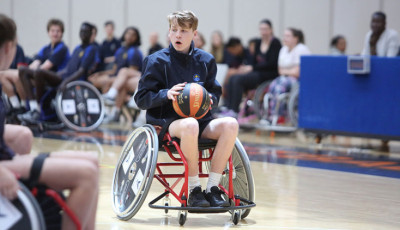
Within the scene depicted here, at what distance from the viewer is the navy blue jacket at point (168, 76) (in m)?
3.79

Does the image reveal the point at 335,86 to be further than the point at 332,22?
No

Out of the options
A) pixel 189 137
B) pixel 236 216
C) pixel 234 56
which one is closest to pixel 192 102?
pixel 189 137

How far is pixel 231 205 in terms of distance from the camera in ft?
12.1

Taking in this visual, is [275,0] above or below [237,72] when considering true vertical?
above

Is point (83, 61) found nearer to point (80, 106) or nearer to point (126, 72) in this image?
point (80, 106)

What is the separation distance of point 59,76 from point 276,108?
2.81 metres

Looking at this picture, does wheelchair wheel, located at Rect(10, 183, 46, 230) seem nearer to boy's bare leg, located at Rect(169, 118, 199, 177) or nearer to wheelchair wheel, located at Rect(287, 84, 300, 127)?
boy's bare leg, located at Rect(169, 118, 199, 177)

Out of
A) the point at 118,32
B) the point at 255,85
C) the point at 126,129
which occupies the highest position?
the point at 118,32

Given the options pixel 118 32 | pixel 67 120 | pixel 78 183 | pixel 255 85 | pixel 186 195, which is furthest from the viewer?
pixel 118 32

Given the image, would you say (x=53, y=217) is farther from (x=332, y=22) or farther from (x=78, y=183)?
(x=332, y=22)

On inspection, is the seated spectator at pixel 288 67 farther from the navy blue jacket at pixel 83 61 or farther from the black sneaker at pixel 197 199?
the black sneaker at pixel 197 199

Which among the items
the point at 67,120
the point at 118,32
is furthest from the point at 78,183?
the point at 118,32

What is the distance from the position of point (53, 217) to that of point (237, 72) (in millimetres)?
7685

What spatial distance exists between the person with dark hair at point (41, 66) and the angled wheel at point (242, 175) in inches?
205
